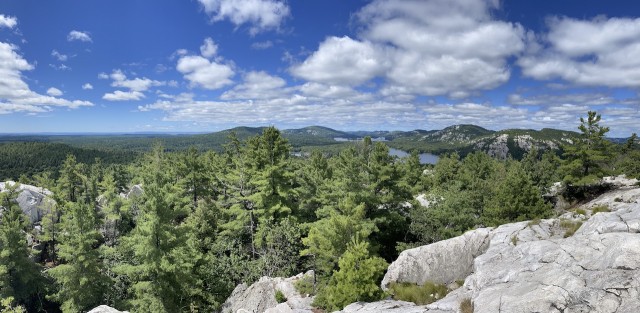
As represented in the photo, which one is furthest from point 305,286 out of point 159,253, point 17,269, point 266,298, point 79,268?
point 17,269

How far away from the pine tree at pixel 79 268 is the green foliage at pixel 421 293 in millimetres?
28347

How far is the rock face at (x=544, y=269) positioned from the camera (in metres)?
12.9

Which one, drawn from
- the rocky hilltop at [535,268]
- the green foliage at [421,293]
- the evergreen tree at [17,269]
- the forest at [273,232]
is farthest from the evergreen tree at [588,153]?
the evergreen tree at [17,269]

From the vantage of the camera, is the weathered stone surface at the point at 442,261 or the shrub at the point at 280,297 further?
the shrub at the point at 280,297

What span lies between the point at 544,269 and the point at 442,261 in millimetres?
9455

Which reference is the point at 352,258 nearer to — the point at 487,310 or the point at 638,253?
the point at 487,310

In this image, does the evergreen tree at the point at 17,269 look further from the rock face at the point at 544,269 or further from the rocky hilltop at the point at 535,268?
the rock face at the point at 544,269

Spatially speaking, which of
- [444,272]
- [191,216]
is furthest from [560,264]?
[191,216]

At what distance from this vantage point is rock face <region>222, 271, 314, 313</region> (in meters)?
25.0

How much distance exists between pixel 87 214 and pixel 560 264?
125ft

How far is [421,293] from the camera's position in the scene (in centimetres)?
2255

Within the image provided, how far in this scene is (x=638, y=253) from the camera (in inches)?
527

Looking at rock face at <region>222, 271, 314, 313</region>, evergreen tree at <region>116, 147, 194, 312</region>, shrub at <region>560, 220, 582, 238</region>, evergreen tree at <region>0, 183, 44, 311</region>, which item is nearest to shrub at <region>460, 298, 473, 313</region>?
shrub at <region>560, 220, 582, 238</region>

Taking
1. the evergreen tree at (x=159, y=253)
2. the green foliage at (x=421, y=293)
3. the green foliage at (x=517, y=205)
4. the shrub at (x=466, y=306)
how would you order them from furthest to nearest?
1. the green foliage at (x=517, y=205)
2. the evergreen tree at (x=159, y=253)
3. the green foliage at (x=421, y=293)
4. the shrub at (x=466, y=306)
